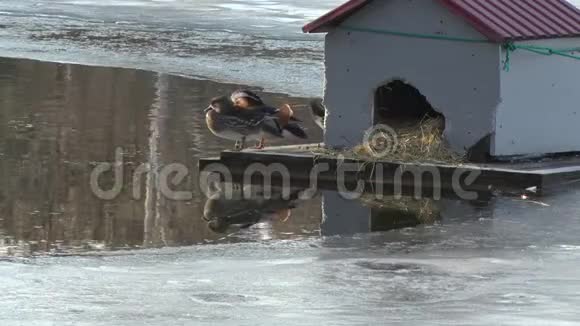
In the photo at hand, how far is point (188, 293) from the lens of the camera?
812 centimetres

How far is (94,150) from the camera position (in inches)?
523

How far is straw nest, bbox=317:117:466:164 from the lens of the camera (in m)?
12.0

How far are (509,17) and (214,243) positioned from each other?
3.68 meters

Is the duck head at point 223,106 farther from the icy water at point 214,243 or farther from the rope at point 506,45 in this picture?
the rope at point 506,45

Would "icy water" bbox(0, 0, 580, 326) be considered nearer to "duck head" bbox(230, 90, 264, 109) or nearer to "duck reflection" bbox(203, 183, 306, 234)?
Answer: "duck reflection" bbox(203, 183, 306, 234)

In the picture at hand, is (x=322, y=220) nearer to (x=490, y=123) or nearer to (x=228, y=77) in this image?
(x=490, y=123)

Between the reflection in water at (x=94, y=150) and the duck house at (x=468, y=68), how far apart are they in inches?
58.0

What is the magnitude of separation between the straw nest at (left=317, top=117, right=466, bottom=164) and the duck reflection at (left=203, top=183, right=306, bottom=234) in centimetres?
75

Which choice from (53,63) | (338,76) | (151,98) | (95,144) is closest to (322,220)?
(338,76)

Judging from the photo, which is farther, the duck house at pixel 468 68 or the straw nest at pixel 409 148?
the straw nest at pixel 409 148

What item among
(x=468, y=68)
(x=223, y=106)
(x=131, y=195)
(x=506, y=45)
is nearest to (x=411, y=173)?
(x=468, y=68)

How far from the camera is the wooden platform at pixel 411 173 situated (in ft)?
37.7

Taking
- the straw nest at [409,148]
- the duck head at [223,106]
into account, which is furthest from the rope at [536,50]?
the duck head at [223,106]

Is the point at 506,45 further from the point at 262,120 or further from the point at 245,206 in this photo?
the point at 245,206
